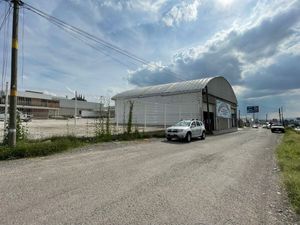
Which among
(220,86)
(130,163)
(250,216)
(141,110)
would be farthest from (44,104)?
(250,216)

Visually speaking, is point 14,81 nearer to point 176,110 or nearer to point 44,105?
point 176,110

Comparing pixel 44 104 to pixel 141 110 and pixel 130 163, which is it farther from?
pixel 130 163

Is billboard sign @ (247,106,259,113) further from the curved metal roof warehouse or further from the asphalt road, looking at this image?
the asphalt road

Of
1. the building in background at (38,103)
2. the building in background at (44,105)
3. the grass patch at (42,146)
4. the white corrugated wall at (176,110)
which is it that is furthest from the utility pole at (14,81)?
the building in background at (38,103)

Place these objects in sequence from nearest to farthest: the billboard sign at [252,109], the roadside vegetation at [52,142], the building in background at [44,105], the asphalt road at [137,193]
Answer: the asphalt road at [137,193], the roadside vegetation at [52,142], the building in background at [44,105], the billboard sign at [252,109]

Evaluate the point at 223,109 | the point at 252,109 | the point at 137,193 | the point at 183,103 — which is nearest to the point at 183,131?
the point at 137,193

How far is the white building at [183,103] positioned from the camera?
100 ft

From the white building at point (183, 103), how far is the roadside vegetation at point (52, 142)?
31.0ft

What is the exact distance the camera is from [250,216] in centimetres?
423

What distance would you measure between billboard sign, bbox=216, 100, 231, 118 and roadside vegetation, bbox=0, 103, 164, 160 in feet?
76.9

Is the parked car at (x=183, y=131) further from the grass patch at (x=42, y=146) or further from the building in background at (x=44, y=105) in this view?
the building in background at (x=44, y=105)

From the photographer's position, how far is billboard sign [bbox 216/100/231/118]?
37562 mm

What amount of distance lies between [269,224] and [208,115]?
1104 inches

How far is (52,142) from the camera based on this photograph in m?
11.3
